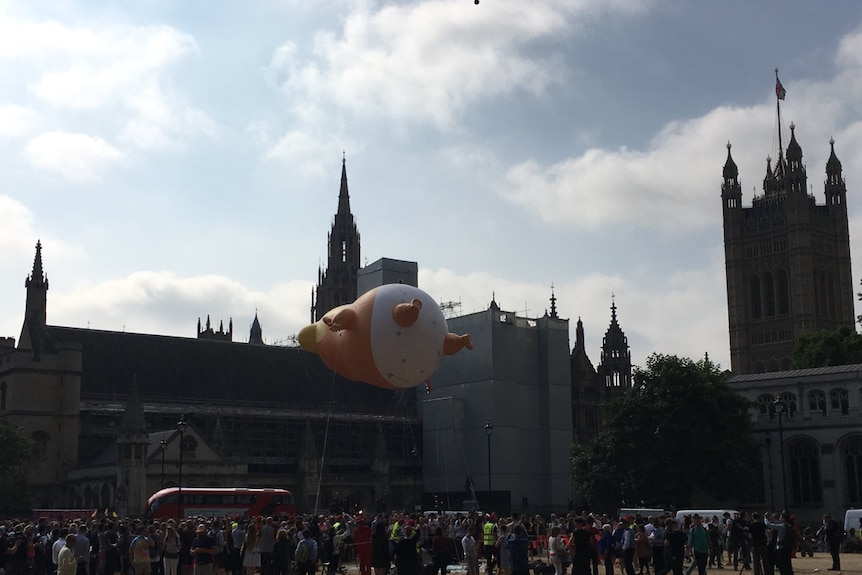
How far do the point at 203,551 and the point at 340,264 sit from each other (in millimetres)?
104365

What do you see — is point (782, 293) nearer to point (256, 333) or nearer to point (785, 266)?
point (785, 266)

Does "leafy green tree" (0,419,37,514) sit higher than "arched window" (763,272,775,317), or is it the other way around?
"arched window" (763,272,775,317)

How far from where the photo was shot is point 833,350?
83000mm

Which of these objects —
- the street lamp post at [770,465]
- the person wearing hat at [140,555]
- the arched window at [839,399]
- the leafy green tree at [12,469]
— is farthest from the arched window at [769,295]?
the person wearing hat at [140,555]

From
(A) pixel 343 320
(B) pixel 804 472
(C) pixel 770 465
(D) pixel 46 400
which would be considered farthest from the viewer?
(D) pixel 46 400

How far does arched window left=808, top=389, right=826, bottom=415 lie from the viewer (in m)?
64.9

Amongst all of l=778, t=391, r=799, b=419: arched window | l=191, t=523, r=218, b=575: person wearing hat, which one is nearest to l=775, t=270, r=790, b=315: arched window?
l=778, t=391, r=799, b=419: arched window

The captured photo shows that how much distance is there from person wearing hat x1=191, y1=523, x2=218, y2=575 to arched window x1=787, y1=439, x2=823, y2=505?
4737 cm

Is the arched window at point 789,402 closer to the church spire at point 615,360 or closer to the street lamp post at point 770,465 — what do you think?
the street lamp post at point 770,465

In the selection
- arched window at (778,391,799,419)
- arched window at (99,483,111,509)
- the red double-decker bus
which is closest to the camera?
the red double-decker bus

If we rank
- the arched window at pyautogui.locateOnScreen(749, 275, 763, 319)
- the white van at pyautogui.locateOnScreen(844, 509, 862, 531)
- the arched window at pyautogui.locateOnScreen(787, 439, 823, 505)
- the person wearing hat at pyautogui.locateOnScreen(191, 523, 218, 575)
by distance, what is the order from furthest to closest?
the arched window at pyautogui.locateOnScreen(749, 275, 763, 319), the arched window at pyautogui.locateOnScreen(787, 439, 823, 505), the white van at pyautogui.locateOnScreen(844, 509, 862, 531), the person wearing hat at pyautogui.locateOnScreen(191, 523, 218, 575)

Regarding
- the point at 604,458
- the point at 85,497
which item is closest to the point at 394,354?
→ the point at 604,458

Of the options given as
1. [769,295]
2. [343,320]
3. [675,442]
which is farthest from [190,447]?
[769,295]

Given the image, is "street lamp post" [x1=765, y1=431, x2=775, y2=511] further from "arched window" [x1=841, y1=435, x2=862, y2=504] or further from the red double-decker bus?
the red double-decker bus
